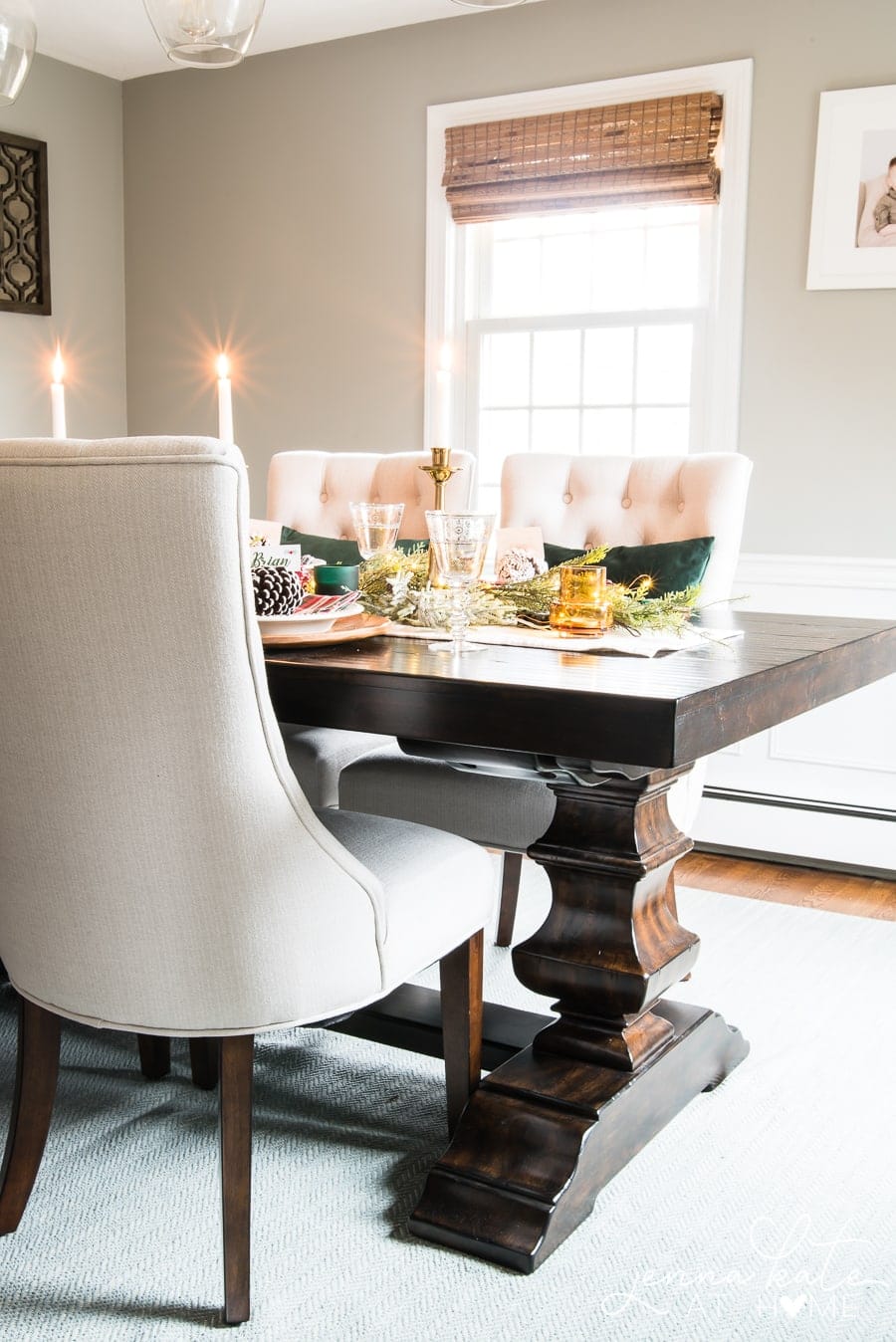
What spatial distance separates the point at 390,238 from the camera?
4082 mm

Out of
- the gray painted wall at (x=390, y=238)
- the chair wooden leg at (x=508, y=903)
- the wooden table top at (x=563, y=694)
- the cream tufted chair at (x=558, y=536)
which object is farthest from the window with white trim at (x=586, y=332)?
the wooden table top at (x=563, y=694)

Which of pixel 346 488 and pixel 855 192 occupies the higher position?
pixel 855 192

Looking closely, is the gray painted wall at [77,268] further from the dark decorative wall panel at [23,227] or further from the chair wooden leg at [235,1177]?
the chair wooden leg at [235,1177]

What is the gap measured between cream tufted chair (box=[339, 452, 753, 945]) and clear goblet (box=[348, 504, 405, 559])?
315 mm

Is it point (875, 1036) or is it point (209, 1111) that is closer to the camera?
point (209, 1111)

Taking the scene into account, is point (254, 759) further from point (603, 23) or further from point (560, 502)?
point (603, 23)

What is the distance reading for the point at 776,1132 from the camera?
1829 mm

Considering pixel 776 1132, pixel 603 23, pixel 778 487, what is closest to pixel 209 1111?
pixel 776 1132

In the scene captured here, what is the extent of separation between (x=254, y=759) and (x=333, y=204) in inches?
132

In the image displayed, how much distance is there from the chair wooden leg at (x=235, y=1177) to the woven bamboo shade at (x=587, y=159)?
2.95m

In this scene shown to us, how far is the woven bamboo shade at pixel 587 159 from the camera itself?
3.53 m

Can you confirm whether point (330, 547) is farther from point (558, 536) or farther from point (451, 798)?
point (451, 798)

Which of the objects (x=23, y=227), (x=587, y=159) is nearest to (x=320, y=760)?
(x=587, y=159)

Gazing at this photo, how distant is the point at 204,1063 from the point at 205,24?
1.45 meters
